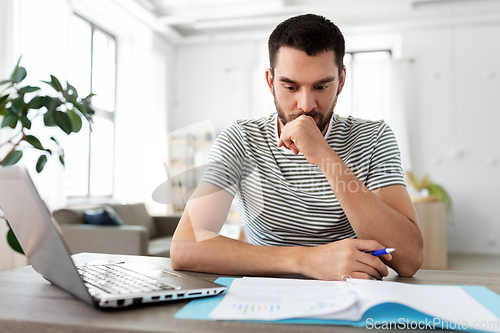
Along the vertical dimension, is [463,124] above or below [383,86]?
below

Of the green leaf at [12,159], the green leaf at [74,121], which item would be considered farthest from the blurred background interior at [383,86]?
the green leaf at [74,121]

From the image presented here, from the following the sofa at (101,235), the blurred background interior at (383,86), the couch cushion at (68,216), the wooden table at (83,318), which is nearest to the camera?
the wooden table at (83,318)

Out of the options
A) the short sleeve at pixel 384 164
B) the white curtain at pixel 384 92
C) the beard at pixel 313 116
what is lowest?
the short sleeve at pixel 384 164

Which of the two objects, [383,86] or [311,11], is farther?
[383,86]

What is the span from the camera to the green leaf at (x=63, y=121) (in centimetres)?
217

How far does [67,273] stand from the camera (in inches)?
24.6

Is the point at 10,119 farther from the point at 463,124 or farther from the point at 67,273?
the point at 463,124

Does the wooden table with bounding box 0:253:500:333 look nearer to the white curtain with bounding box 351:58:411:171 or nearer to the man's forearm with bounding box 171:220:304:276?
the man's forearm with bounding box 171:220:304:276

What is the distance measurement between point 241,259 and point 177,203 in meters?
0.30

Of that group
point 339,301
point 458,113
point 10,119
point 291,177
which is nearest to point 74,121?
point 10,119

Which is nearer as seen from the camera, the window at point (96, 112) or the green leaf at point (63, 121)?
the green leaf at point (63, 121)

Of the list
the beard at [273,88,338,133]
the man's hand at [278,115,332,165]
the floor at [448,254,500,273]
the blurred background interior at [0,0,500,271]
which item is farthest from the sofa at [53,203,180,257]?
the floor at [448,254,500,273]

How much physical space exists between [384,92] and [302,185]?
184 inches

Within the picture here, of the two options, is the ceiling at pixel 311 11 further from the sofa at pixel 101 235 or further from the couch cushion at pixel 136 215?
the sofa at pixel 101 235
